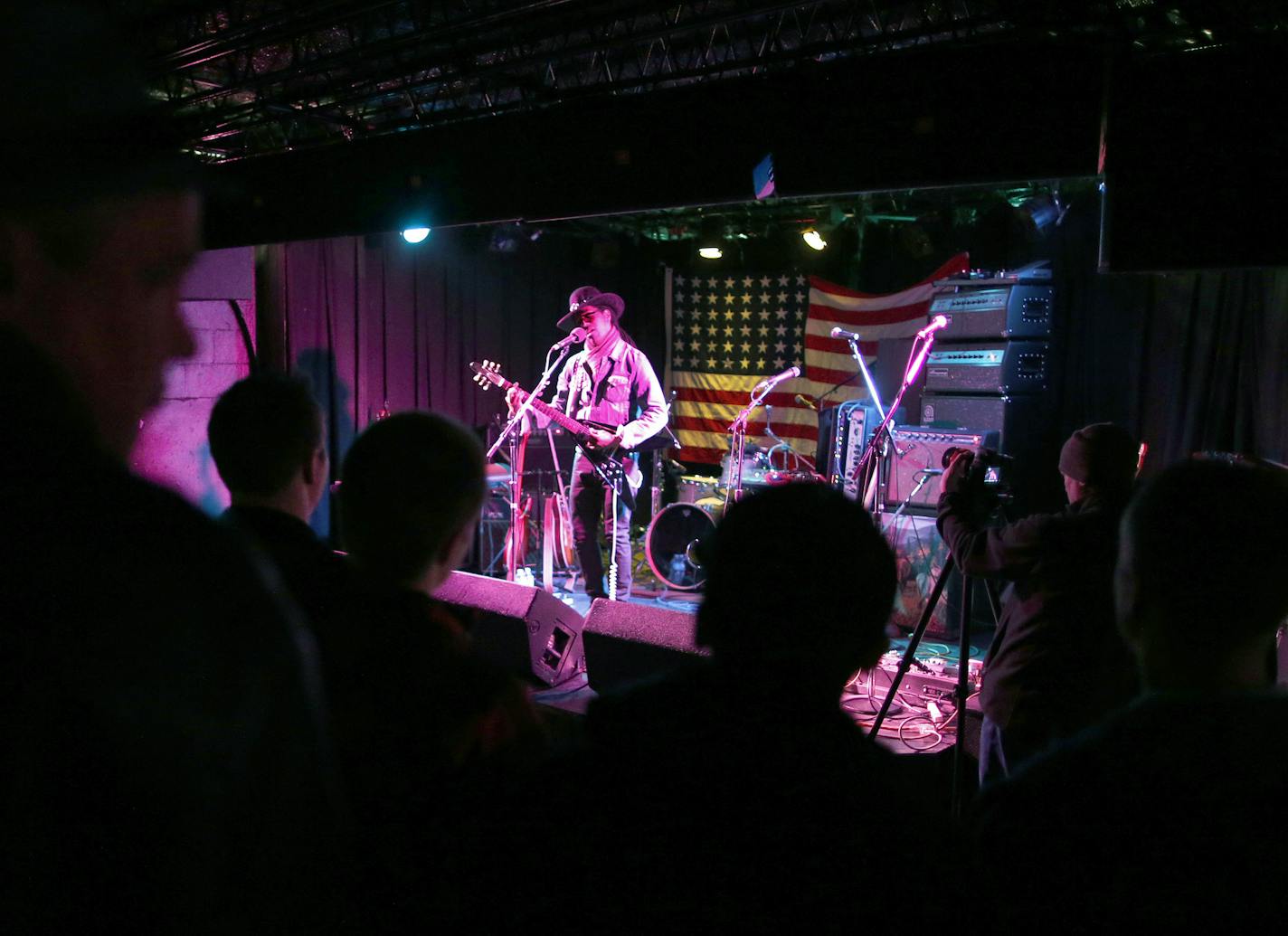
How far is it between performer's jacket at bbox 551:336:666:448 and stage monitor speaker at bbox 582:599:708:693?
6.13ft

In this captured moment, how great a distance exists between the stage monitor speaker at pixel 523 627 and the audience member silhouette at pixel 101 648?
14.0ft

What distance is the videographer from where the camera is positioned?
2803 mm

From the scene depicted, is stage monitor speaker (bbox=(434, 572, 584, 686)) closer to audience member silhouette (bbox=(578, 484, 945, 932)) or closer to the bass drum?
the bass drum

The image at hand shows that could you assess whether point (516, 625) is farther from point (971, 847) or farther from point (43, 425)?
point (43, 425)

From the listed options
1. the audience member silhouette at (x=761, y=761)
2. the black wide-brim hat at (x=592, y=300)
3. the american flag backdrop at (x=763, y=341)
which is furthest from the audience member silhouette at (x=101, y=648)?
the american flag backdrop at (x=763, y=341)

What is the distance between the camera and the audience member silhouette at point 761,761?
3.33 ft

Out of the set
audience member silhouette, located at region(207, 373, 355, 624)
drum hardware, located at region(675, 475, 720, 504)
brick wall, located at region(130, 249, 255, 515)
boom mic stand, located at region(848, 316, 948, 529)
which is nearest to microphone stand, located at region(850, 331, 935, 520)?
boom mic stand, located at region(848, 316, 948, 529)

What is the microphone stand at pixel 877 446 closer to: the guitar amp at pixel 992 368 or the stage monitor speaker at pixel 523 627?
the guitar amp at pixel 992 368

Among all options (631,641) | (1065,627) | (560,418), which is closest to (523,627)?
(631,641)

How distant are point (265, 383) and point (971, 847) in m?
1.70

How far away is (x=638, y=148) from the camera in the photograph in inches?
144

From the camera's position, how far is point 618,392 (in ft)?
20.5

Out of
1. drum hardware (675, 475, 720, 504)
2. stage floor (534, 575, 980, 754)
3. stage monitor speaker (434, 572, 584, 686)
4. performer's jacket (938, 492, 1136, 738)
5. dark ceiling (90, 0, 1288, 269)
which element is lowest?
stage floor (534, 575, 980, 754)

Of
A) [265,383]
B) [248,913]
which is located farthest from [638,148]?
[248,913]
